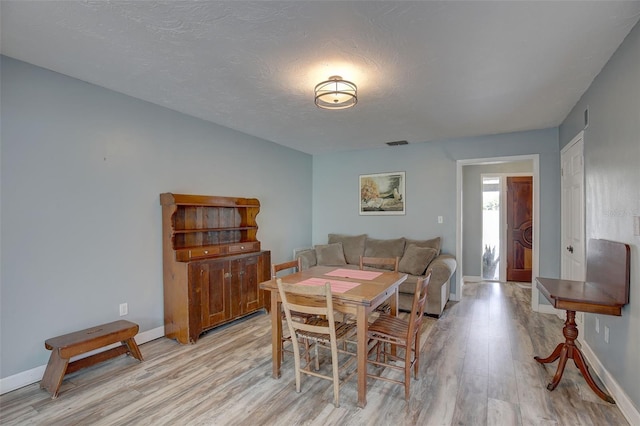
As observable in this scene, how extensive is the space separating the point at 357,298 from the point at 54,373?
236 cm

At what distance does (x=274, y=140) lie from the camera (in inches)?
198

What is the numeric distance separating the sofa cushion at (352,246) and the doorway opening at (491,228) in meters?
2.79

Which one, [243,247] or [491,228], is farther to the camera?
[491,228]

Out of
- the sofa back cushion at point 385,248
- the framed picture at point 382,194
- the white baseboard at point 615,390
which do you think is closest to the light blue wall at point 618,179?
the white baseboard at point 615,390

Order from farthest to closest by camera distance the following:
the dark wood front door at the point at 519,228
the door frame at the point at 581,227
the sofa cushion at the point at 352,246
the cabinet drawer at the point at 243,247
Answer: the dark wood front door at the point at 519,228 → the sofa cushion at the point at 352,246 → the cabinet drawer at the point at 243,247 → the door frame at the point at 581,227

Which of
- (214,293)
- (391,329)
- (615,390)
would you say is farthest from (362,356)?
(214,293)

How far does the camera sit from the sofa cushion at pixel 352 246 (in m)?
5.36

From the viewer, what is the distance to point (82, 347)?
252 cm

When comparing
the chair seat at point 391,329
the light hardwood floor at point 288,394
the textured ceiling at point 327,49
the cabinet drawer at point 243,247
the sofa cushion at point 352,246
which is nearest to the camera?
the textured ceiling at point 327,49

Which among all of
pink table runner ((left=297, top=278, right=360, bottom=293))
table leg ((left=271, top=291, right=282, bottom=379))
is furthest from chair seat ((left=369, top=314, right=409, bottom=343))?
table leg ((left=271, top=291, right=282, bottom=379))

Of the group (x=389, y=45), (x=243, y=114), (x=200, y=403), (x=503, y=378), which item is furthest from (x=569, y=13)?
(x=200, y=403)

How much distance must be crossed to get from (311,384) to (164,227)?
7.31 feet

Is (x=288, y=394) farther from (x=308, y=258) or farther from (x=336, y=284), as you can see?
(x=308, y=258)

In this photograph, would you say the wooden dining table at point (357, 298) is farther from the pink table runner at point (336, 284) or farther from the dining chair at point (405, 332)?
the dining chair at point (405, 332)
